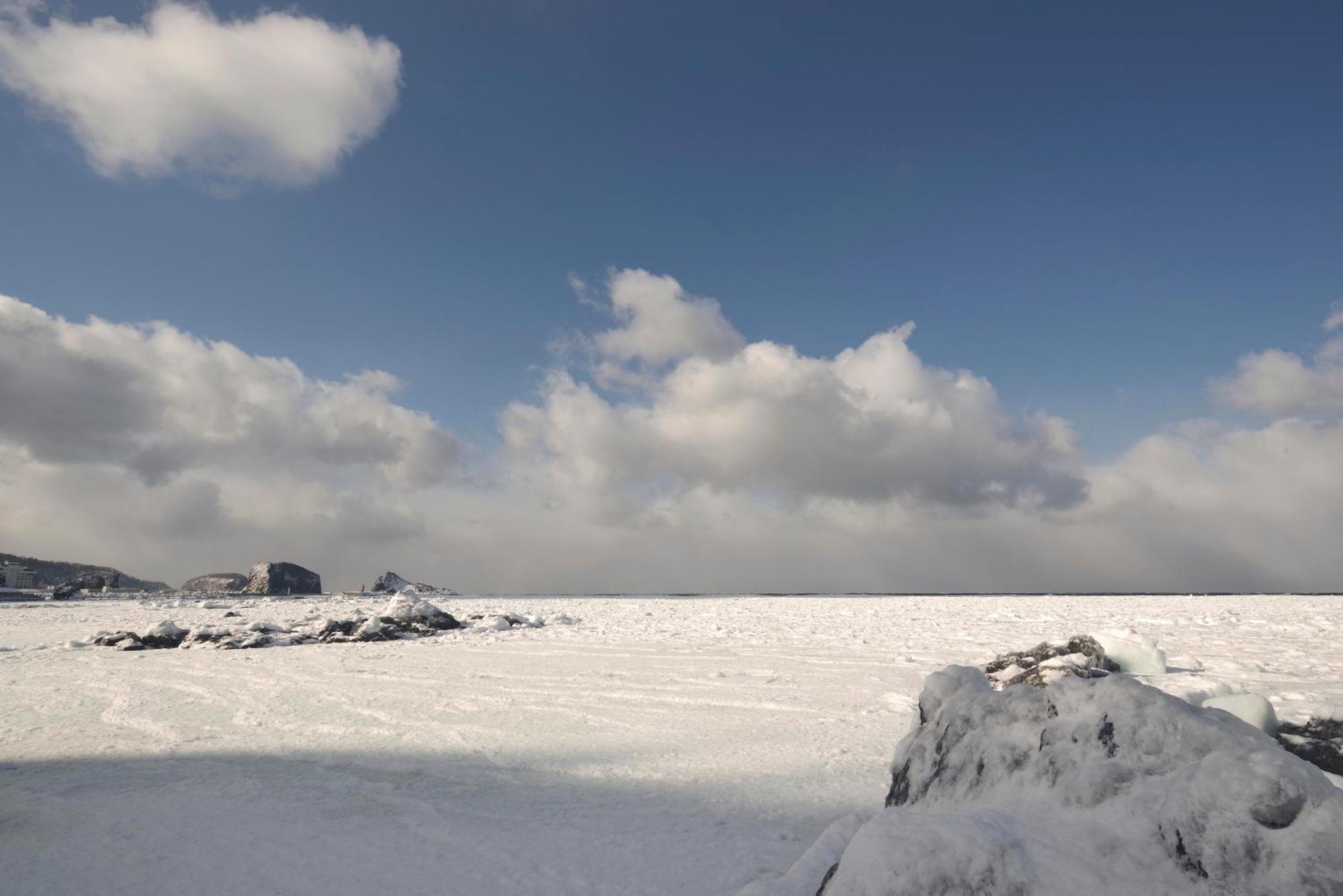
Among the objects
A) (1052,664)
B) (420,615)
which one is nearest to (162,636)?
(420,615)

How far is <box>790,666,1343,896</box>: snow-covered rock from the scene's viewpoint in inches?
63.0

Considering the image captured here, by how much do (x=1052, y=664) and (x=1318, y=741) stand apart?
9.37 ft

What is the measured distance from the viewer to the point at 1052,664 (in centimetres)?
588

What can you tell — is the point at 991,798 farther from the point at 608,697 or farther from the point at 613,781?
the point at 608,697

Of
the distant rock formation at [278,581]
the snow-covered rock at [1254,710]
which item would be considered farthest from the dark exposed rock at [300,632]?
the distant rock formation at [278,581]

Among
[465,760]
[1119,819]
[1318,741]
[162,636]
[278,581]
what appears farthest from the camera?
[278,581]

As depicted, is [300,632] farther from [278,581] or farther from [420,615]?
[278,581]

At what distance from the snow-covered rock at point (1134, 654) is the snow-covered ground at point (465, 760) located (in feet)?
0.67

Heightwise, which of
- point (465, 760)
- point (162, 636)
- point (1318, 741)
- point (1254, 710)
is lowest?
point (465, 760)

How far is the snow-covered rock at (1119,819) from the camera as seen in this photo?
5.25 feet

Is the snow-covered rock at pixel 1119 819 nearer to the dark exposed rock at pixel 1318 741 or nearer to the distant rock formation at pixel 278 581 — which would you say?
the dark exposed rock at pixel 1318 741

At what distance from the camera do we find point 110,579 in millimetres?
56344

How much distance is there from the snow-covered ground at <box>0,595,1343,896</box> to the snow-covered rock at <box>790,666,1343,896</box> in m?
1.04

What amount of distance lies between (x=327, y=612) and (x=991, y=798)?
23440mm
